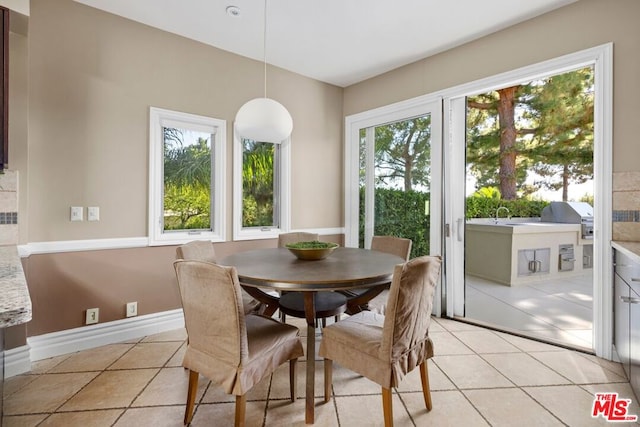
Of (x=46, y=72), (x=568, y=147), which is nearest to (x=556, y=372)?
(x=46, y=72)

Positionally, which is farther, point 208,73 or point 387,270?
point 208,73

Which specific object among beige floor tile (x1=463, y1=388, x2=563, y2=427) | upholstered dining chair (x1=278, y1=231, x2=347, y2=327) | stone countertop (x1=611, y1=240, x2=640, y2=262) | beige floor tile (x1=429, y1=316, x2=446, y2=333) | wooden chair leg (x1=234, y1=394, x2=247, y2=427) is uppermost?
stone countertop (x1=611, y1=240, x2=640, y2=262)

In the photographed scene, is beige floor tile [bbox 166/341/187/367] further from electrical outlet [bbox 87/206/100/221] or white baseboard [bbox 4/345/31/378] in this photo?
electrical outlet [bbox 87/206/100/221]

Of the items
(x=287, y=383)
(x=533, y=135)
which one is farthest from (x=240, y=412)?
(x=533, y=135)

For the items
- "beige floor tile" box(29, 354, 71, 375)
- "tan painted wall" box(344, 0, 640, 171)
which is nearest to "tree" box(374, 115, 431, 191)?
"tan painted wall" box(344, 0, 640, 171)

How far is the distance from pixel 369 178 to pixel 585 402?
2827mm

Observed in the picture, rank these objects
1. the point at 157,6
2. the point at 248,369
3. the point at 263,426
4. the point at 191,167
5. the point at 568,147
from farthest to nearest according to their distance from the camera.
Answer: the point at 568,147
the point at 191,167
the point at 157,6
the point at 263,426
the point at 248,369

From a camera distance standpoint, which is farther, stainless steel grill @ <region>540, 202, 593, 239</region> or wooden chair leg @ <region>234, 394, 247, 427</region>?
stainless steel grill @ <region>540, 202, 593, 239</region>

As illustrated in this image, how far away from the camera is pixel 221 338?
4.80ft

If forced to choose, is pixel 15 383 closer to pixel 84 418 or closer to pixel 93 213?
pixel 84 418

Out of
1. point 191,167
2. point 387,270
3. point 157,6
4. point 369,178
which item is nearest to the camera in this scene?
point 387,270

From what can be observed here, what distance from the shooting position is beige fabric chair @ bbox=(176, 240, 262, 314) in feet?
6.94

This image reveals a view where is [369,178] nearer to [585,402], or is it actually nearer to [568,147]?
[585,402]

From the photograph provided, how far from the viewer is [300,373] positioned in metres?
2.20
